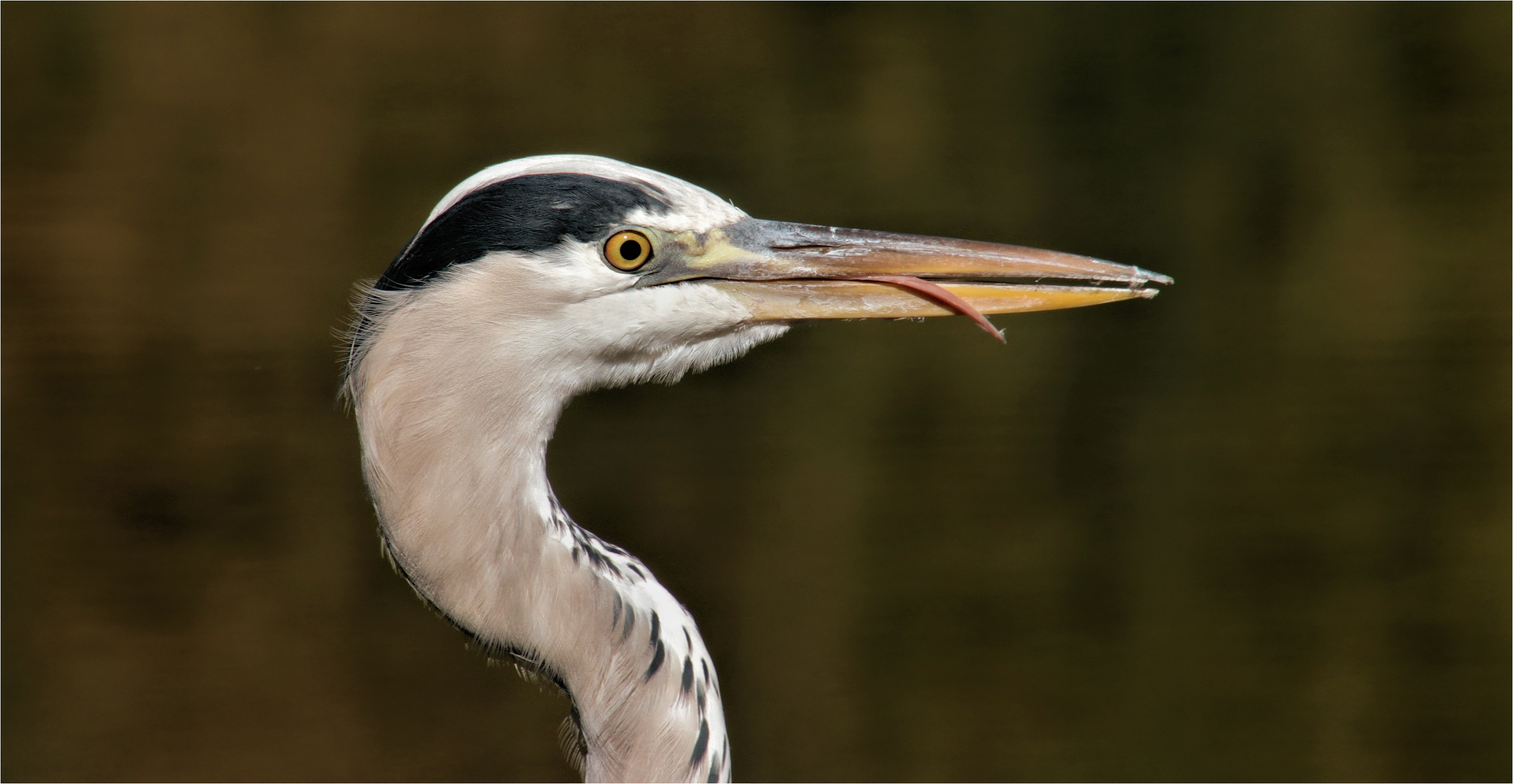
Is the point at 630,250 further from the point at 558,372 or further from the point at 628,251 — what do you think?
the point at 558,372

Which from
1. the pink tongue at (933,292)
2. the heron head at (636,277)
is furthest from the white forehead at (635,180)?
the pink tongue at (933,292)

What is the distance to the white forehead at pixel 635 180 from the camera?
2.69 ft

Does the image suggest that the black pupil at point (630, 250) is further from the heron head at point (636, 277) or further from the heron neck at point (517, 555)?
the heron neck at point (517, 555)

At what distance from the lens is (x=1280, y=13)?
1975 millimetres

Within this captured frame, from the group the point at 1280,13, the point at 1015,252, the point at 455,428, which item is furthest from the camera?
the point at 1280,13

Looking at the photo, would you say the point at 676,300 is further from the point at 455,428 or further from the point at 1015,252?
the point at 1015,252

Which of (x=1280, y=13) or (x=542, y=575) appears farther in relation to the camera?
(x=1280, y=13)

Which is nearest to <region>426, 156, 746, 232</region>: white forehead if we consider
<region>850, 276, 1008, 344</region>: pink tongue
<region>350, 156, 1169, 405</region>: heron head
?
<region>350, 156, 1169, 405</region>: heron head

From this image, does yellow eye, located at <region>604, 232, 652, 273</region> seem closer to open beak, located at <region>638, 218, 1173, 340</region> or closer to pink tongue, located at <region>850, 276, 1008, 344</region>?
open beak, located at <region>638, 218, 1173, 340</region>

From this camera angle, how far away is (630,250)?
2.73 ft

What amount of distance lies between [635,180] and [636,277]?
3.1 inches

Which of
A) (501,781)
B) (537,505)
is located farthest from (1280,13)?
(501,781)

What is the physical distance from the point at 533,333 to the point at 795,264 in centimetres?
23

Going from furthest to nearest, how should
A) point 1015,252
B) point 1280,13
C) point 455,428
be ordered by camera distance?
1. point 1280,13
2. point 1015,252
3. point 455,428
